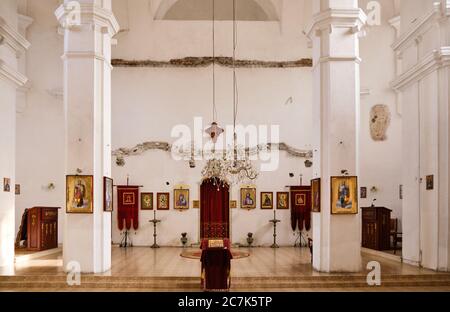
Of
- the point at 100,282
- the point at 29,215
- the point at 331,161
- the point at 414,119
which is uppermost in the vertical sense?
the point at 414,119

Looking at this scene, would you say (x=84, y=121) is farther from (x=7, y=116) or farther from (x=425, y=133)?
(x=425, y=133)

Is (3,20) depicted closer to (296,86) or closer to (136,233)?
(136,233)

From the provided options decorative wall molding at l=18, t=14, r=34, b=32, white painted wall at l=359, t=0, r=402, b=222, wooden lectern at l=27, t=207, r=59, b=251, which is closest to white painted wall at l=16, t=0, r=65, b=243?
decorative wall molding at l=18, t=14, r=34, b=32

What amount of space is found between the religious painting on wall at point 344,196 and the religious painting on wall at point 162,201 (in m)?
8.61

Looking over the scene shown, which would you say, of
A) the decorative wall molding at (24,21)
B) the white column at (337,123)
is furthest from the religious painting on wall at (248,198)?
the decorative wall molding at (24,21)

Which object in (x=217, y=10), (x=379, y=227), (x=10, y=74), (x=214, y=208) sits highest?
(x=217, y=10)

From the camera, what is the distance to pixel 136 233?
19562mm

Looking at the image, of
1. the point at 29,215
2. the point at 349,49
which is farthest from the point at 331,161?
the point at 29,215

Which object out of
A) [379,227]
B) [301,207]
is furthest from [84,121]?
[301,207]

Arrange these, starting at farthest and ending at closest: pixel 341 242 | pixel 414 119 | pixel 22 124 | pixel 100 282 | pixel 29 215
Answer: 1. pixel 22 124
2. pixel 29 215
3. pixel 414 119
4. pixel 341 242
5. pixel 100 282

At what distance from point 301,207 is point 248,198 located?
75.0 inches

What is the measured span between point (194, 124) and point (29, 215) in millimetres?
6520

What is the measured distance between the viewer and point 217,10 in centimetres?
2041

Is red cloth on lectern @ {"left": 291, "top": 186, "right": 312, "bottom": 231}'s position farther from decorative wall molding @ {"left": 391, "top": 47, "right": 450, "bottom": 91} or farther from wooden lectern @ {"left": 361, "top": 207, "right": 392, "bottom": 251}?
decorative wall molding @ {"left": 391, "top": 47, "right": 450, "bottom": 91}
